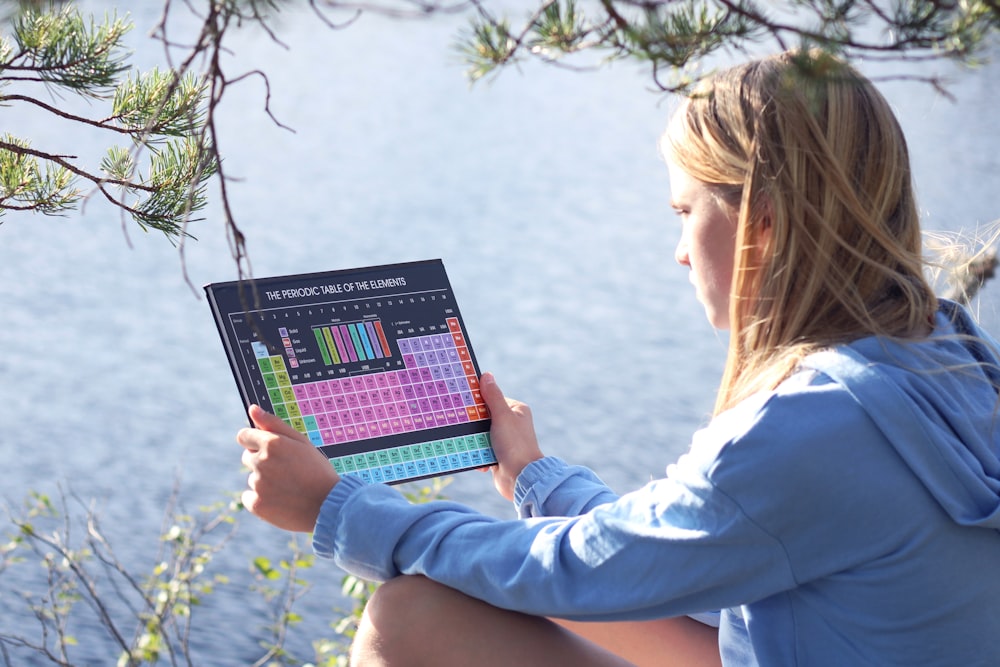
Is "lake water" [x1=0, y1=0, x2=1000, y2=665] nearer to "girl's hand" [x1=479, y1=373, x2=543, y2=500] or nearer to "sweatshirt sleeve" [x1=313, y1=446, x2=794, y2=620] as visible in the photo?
"girl's hand" [x1=479, y1=373, x2=543, y2=500]

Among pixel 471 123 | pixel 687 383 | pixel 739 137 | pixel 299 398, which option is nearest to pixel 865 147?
pixel 739 137

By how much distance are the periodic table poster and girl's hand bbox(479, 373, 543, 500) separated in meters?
0.02

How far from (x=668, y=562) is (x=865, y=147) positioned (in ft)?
1.57

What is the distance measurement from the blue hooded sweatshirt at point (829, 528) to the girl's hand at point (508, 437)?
318 mm

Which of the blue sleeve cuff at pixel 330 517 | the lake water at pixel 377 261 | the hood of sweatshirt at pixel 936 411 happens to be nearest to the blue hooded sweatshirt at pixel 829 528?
the hood of sweatshirt at pixel 936 411

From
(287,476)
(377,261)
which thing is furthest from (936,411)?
(377,261)

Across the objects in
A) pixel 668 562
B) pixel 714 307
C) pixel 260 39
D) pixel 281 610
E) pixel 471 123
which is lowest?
pixel 281 610

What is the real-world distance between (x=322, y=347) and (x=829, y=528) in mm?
660

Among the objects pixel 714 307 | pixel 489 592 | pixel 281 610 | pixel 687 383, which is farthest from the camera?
pixel 687 383

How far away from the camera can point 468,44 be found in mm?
1078

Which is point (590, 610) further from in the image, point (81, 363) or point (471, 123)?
point (471, 123)

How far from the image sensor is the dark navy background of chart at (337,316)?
138 cm

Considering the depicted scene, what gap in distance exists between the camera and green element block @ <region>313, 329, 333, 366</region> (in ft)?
4.76

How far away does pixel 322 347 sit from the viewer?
4.77 feet
